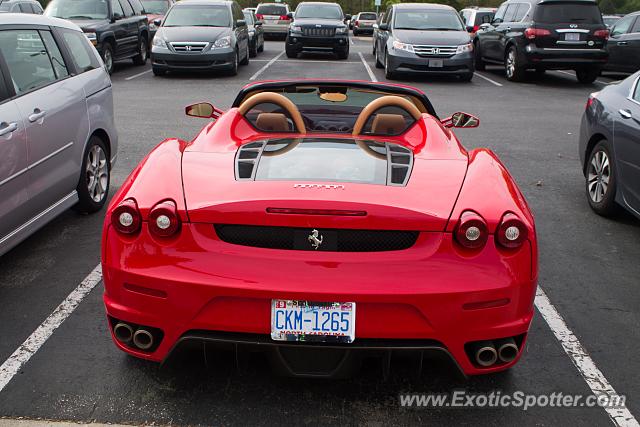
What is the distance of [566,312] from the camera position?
165 inches

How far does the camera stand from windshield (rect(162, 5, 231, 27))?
55.4 feet

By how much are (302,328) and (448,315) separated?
57cm

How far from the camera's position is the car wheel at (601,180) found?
6.01 meters

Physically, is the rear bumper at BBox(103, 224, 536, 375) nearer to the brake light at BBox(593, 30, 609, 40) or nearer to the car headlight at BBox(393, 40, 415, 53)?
the car headlight at BBox(393, 40, 415, 53)

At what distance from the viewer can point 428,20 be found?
55.6 feet

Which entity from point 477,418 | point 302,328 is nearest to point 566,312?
point 477,418

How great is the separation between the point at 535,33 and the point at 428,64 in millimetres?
2374

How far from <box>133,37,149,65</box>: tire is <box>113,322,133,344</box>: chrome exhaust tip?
16938 mm

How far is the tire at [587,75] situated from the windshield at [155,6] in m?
14.2

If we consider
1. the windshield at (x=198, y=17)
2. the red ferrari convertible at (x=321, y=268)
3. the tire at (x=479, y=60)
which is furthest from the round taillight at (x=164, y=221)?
the tire at (x=479, y=60)

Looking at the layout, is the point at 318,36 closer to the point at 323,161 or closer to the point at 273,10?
the point at 273,10

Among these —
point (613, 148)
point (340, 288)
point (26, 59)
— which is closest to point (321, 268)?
point (340, 288)

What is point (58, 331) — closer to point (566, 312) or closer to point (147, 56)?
point (566, 312)

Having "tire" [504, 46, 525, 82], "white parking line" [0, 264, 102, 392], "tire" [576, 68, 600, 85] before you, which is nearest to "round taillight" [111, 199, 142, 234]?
"white parking line" [0, 264, 102, 392]
